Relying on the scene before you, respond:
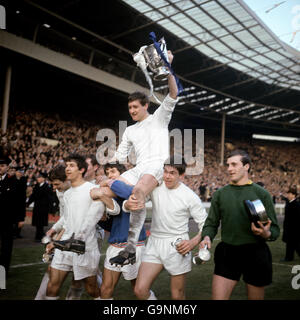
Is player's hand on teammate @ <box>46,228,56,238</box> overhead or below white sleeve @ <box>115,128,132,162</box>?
below

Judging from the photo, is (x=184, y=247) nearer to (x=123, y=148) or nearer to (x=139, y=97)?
(x=123, y=148)

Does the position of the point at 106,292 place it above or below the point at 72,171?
below

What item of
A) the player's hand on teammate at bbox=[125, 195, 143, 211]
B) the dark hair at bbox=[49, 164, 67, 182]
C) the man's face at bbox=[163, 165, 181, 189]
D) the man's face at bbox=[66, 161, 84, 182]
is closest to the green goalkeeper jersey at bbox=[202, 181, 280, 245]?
the man's face at bbox=[163, 165, 181, 189]

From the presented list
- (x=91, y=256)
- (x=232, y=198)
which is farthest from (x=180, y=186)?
(x=91, y=256)

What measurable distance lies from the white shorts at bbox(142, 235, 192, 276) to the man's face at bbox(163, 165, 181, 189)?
635mm

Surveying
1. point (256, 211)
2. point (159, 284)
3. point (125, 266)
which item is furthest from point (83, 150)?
point (256, 211)

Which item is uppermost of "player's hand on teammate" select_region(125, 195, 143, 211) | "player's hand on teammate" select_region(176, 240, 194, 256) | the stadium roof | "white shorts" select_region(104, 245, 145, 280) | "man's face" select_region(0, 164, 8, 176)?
the stadium roof

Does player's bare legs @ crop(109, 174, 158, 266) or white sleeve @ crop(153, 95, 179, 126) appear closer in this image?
player's bare legs @ crop(109, 174, 158, 266)

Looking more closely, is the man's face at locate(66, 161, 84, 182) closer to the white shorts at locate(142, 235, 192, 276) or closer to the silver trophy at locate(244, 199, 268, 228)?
the white shorts at locate(142, 235, 192, 276)

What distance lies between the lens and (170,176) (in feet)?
14.6

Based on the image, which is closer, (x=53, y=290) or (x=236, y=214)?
(x=236, y=214)

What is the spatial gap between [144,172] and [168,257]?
3.29 feet

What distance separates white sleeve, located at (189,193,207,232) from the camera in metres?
4.30

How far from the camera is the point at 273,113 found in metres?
38.0
